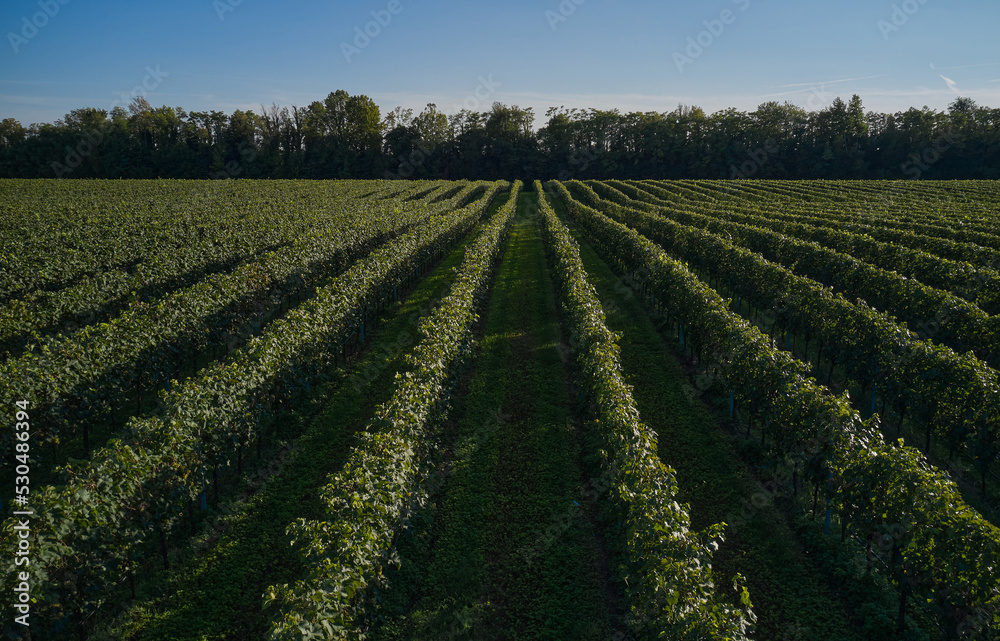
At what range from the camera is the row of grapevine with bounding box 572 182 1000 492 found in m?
10.3

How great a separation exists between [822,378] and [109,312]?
78.2 feet

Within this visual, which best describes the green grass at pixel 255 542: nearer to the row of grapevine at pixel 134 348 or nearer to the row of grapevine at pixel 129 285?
the row of grapevine at pixel 134 348

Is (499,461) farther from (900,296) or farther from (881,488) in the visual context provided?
(900,296)

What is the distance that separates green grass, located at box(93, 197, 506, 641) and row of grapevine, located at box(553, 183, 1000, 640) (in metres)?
9.33

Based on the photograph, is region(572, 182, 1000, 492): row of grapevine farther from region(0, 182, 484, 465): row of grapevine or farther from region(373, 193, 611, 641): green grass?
region(0, 182, 484, 465): row of grapevine

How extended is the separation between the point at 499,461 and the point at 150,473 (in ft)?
22.2

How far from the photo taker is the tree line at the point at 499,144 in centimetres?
9619

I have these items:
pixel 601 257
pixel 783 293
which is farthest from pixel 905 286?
pixel 601 257

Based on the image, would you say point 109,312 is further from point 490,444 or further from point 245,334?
point 490,444

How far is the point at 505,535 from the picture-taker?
32.1ft

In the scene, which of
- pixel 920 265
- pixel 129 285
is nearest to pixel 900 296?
pixel 920 265

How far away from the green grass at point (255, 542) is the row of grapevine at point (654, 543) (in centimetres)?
561

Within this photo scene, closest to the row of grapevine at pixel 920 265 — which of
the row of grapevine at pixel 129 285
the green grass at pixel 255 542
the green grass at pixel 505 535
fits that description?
the green grass at pixel 505 535

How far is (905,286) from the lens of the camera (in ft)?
57.6
